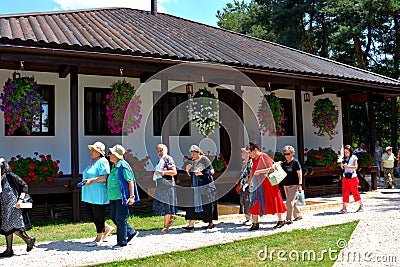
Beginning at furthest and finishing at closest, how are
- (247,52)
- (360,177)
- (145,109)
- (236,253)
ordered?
(360,177) → (247,52) → (145,109) → (236,253)

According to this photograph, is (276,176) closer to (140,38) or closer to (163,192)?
(163,192)

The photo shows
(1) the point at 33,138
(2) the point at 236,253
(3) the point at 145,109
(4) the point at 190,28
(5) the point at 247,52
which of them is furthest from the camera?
(4) the point at 190,28

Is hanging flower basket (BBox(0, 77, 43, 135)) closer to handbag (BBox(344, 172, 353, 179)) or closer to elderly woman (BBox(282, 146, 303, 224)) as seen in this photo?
elderly woman (BBox(282, 146, 303, 224))

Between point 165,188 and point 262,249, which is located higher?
point 165,188

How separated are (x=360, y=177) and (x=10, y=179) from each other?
1105 cm

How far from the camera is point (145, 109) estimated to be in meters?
11.8

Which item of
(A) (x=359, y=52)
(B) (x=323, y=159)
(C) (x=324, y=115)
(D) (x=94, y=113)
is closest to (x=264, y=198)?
(D) (x=94, y=113)

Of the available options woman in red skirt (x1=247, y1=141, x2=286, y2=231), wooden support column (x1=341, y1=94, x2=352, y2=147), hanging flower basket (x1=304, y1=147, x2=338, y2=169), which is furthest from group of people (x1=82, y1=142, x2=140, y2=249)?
wooden support column (x1=341, y1=94, x2=352, y2=147)

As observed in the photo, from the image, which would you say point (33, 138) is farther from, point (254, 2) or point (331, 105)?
point (254, 2)

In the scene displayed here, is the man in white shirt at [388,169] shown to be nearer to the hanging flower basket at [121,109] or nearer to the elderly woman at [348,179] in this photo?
the elderly woman at [348,179]

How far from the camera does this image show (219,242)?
6.53m

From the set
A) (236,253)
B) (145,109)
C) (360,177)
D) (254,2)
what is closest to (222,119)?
(145,109)

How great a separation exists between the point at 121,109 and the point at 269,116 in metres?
4.49

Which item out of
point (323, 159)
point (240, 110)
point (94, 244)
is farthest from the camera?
point (323, 159)
